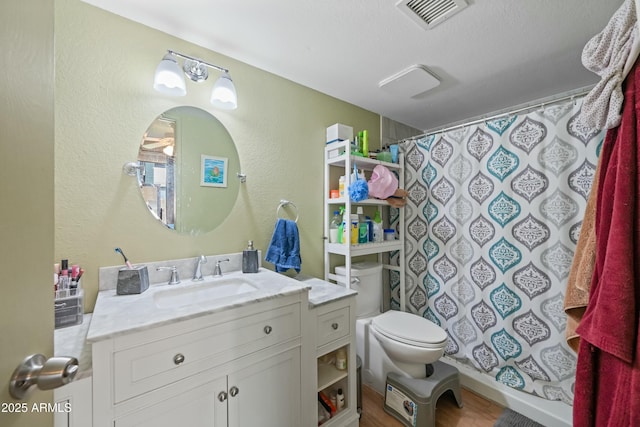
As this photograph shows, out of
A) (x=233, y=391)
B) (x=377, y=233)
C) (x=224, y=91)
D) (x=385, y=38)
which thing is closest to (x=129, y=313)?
(x=233, y=391)

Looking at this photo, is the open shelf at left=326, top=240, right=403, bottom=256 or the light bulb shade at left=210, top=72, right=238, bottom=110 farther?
the open shelf at left=326, top=240, right=403, bottom=256

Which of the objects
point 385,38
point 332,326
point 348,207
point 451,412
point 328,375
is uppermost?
point 385,38

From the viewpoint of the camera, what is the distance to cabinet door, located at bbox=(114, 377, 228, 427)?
0.77 m

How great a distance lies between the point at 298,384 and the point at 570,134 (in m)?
1.89

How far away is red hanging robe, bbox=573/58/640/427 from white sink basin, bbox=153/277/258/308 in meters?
1.22

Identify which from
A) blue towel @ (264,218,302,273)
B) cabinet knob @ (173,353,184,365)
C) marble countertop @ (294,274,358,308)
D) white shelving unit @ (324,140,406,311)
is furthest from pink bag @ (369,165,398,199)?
cabinet knob @ (173,353,184,365)

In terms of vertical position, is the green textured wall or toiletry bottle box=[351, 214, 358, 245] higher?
the green textured wall

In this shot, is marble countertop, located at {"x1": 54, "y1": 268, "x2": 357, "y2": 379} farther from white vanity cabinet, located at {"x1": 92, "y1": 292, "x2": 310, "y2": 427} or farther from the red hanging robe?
the red hanging robe

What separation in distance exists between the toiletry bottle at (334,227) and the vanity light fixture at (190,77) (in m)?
1.00

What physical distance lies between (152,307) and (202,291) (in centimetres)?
31

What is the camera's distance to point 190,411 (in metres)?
0.84

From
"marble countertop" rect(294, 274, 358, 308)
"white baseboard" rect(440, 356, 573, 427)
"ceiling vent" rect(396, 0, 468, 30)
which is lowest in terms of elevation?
"white baseboard" rect(440, 356, 573, 427)

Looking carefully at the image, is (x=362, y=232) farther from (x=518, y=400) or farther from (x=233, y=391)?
(x=518, y=400)

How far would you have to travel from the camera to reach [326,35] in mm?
1288
